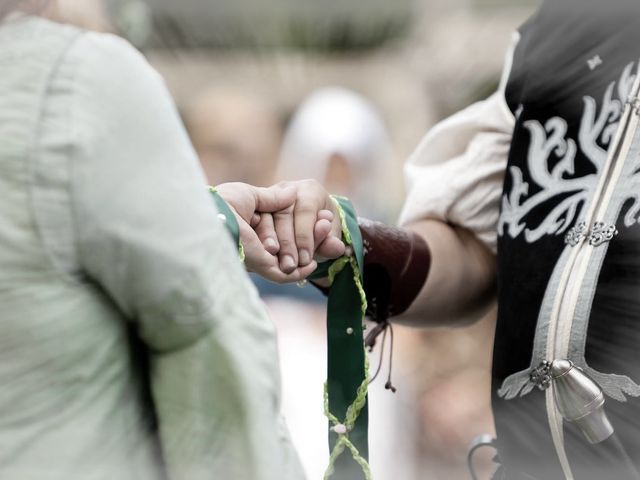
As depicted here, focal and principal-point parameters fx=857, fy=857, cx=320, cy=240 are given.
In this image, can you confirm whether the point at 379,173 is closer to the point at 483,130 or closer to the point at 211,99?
the point at 211,99

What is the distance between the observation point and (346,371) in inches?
28.6

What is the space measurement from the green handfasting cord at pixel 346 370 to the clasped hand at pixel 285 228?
2 centimetres

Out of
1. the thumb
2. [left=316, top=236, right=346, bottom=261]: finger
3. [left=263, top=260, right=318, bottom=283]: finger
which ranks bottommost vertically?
[left=263, top=260, right=318, bottom=283]: finger

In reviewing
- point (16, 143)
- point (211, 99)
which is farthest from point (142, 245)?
point (211, 99)

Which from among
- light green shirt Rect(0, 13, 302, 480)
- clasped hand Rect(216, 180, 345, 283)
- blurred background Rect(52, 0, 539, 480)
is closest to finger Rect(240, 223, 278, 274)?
clasped hand Rect(216, 180, 345, 283)

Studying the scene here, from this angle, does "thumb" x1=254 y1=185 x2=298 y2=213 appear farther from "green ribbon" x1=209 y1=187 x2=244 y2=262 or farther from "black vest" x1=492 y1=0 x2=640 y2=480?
"black vest" x1=492 y1=0 x2=640 y2=480

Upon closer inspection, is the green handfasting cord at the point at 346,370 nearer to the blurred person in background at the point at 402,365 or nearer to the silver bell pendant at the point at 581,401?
the silver bell pendant at the point at 581,401

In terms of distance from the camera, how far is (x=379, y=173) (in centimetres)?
174

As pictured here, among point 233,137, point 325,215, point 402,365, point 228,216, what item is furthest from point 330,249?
point 402,365

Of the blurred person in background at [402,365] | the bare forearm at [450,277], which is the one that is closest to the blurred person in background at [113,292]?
the bare forearm at [450,277]

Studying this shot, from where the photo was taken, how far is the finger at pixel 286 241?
27.8 inches

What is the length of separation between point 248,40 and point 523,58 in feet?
3.54

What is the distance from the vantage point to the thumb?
0.70m

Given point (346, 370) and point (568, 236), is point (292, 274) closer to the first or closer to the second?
point (346, 370)
